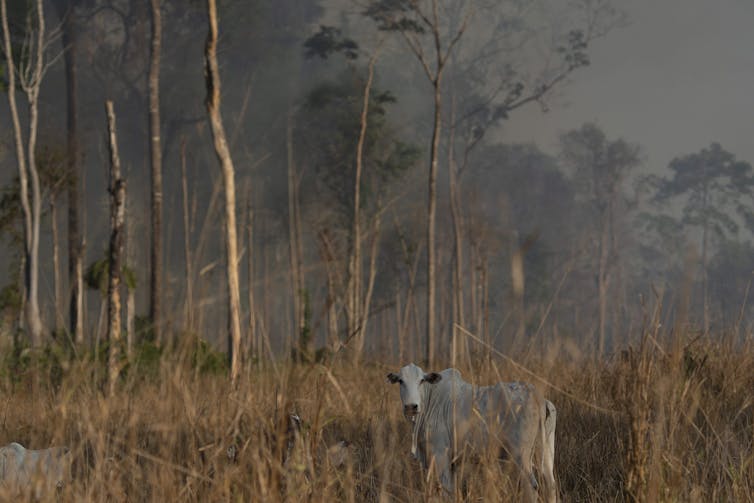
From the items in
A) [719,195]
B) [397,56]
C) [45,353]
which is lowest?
[45,353]

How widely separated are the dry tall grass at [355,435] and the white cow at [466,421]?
13 cm

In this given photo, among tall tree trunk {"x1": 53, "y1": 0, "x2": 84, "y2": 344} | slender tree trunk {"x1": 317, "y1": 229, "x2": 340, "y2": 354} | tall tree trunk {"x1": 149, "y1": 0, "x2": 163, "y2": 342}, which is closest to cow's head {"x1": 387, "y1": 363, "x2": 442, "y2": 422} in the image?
slender tree trunk {"x1": 317, "y1": 229, "x2": 340, "y2": 354}

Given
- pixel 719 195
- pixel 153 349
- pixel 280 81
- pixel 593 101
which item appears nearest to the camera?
pixel 153 349

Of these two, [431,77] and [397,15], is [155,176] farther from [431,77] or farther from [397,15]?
[397,15]

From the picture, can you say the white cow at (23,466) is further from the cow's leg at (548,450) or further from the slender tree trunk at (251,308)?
the cow's leg at (548,450)

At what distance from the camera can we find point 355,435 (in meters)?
4.88

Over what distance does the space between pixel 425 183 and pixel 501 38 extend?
788 centimetres

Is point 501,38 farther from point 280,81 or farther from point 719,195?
point 719,195

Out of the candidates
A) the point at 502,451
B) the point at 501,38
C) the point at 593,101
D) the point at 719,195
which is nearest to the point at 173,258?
the point at 501,38

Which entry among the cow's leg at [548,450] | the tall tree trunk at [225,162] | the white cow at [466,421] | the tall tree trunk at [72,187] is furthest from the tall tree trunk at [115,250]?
the tall tree trunk at [72,187]

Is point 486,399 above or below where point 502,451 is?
above

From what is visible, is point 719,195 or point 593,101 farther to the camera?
point 593,101

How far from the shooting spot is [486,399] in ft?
11.6

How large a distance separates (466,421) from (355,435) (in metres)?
1.67
